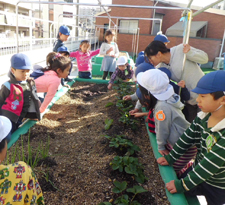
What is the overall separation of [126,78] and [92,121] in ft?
6.91

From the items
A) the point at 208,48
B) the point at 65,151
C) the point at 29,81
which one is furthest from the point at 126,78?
the point at 208,48

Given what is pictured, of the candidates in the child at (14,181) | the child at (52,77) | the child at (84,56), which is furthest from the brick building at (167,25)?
the child at (14,181)

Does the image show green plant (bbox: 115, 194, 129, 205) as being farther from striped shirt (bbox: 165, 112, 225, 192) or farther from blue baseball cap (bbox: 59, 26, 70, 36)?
blue baseball cap (bbox: 59, 26, 70, 36)

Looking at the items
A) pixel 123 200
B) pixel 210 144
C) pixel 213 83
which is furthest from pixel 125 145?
pixel 213 83

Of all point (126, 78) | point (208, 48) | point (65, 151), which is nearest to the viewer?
point (65, 151)

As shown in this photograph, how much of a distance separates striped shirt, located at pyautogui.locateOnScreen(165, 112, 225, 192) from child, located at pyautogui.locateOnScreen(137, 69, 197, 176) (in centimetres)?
20

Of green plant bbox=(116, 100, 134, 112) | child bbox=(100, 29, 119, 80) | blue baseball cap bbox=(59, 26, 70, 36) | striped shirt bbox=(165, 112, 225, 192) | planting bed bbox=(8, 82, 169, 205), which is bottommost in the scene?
planting bed bbox=(8, 82, 169, 205)

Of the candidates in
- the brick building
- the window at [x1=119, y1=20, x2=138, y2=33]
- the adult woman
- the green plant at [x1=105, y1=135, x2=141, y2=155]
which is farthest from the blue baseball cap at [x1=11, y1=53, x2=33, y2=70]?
the window at [x1=119, y1=20, x2=138, y2=33]

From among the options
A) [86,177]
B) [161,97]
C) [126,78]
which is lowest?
[86,177]

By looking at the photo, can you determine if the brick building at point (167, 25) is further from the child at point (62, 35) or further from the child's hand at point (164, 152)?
the child's hand at point (164, 152)

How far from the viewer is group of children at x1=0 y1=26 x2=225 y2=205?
1.28 metres

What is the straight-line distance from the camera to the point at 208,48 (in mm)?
13453

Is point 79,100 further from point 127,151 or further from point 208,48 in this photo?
point 208,48

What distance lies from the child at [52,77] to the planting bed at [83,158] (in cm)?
32
